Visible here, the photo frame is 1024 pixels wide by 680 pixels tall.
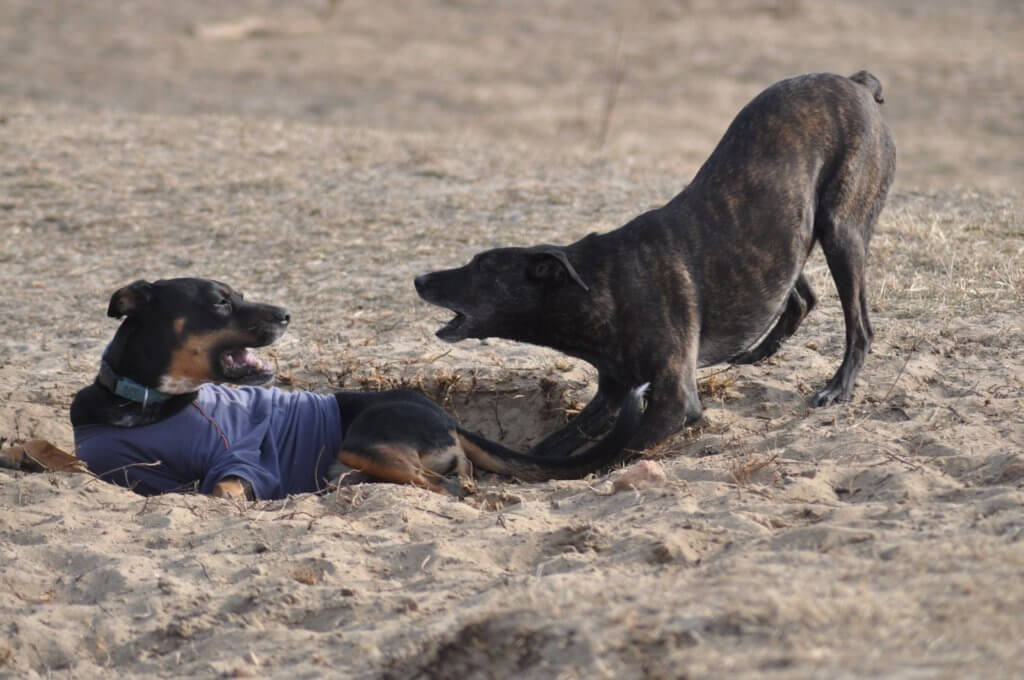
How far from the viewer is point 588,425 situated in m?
7.32

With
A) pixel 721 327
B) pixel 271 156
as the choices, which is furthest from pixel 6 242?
pixel 721 327

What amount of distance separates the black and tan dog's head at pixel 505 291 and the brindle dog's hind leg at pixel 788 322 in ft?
4.56

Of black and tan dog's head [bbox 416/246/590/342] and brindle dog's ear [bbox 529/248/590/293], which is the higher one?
brindle dog's ear [bbox 529/248/590/293]

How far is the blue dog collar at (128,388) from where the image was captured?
6.57 meters

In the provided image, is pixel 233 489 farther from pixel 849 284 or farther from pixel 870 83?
pixel 870 83

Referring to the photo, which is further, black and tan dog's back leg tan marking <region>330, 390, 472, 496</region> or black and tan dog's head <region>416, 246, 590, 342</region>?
black and tan dog's head <region>416, 246, 590, 342</region>

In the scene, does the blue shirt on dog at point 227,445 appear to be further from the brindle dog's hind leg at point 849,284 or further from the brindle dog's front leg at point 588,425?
the brindle dog's hind leg at point 849,284

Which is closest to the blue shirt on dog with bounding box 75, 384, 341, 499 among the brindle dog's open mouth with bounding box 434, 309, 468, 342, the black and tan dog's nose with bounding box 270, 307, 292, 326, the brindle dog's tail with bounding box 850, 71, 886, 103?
the black and tan dog's nose with bounding box 270, 307, 292, 326

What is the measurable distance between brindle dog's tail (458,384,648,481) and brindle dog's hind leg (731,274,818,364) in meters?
1.29

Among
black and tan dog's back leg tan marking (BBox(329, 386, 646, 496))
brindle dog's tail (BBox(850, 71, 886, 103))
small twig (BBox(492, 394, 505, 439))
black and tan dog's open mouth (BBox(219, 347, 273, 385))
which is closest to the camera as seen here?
black and tan dog's back leg tan marking (BBox(329, 386, 646, 496))

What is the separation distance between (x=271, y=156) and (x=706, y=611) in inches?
365

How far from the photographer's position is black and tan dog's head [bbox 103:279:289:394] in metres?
6.61

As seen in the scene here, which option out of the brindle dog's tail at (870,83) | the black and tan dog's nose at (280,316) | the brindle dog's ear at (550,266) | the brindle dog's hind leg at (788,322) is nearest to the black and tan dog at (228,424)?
the black and tan dog's nose at (280,316)

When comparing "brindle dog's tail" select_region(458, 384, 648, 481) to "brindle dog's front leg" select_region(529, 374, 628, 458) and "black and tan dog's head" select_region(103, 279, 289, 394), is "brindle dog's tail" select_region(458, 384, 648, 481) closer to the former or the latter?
"brindle dog's front leg" select_region(529, 374, 628, 458)
